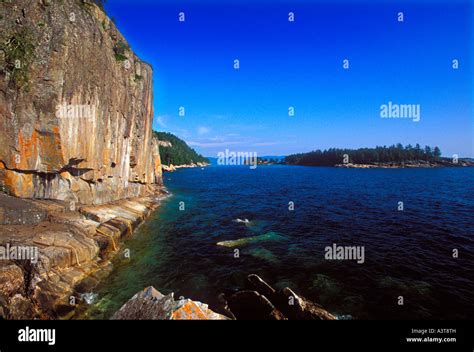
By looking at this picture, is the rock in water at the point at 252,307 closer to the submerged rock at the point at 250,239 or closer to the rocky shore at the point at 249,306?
the rocky shore at the point at 249,306

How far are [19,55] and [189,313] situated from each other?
78.9 feet

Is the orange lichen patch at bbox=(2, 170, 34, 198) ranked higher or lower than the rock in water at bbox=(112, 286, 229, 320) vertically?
higher

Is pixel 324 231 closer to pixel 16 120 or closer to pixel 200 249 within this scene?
pixel 200 249

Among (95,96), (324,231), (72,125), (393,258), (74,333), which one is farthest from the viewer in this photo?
(324,231)

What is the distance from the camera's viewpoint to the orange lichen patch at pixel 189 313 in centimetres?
782

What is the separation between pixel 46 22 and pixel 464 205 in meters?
62.8

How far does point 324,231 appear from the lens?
29.5m

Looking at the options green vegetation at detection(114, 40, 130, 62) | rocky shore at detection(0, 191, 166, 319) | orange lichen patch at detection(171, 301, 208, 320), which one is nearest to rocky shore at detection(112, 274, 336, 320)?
orange lichen patch at detection(171, 301, 208, 320)

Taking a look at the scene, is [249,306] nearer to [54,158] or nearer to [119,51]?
[54,158]

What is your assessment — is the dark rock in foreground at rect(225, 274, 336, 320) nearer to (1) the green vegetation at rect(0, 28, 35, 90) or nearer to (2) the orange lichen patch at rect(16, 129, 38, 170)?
(2) the orange lichen patch at rect(16, 129, 38, 170)

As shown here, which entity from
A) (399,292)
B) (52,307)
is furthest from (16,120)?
(399,292)

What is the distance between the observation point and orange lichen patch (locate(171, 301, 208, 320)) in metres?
7.82

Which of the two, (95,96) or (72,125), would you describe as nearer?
(72,125)

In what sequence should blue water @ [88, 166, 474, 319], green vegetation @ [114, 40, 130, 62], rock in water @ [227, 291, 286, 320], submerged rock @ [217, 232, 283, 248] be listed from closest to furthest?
1. rock in water @ [227, 291, 286, 320]
2. blue water @ [88, 166, 474, 319]
3. submerged rock @ [217, 232, 283, 248]
4. green vegetation @ [114, 40, 130, 62]
